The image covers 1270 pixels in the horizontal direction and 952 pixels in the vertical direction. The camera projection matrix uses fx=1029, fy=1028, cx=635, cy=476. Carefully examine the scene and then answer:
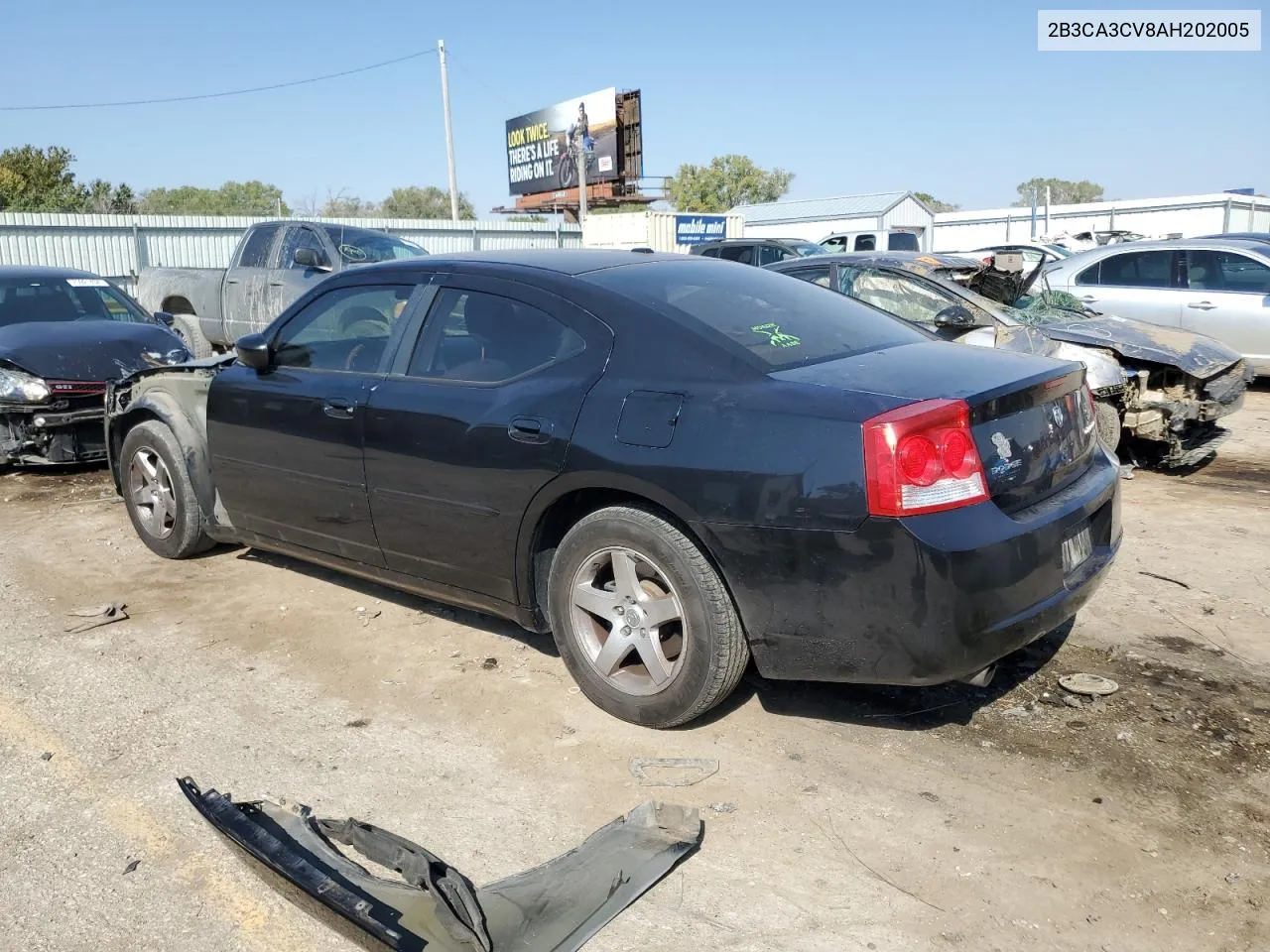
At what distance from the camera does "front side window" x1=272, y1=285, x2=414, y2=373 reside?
4406mm

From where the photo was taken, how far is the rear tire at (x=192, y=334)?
1073cm

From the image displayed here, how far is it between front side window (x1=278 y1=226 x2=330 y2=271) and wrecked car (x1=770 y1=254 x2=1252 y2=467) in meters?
5.83

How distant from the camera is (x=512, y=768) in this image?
11.3ft

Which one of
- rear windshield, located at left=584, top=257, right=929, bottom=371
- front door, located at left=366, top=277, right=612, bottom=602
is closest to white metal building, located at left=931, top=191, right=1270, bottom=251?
rear windshield, located at left=584, top=257, right=929, bottom=371

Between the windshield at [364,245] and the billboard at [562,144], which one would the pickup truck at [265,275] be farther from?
the billboard at [562,144]

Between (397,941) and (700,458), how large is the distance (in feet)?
5.28

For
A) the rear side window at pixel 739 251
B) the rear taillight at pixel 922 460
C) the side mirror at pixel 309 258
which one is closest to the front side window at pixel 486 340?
the rear taillight at pixel 922 460

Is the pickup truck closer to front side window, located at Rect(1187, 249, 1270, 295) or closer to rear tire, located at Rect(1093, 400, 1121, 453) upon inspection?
rear tire, located at Rect(1093, 400, 1121, 453)

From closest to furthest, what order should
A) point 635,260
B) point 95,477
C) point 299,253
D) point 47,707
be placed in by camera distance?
point 47,707
point 635,260
point 95,477
point 299,253

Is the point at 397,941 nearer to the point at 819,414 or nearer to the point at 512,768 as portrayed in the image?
the point at 512,768

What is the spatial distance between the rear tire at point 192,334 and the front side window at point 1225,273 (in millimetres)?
10439

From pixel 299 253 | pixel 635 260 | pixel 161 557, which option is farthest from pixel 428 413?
pixel 299 253

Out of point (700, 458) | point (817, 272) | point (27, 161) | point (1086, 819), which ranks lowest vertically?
point (1086, 819)

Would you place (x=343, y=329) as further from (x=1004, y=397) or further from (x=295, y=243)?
(x=295, y=243)
